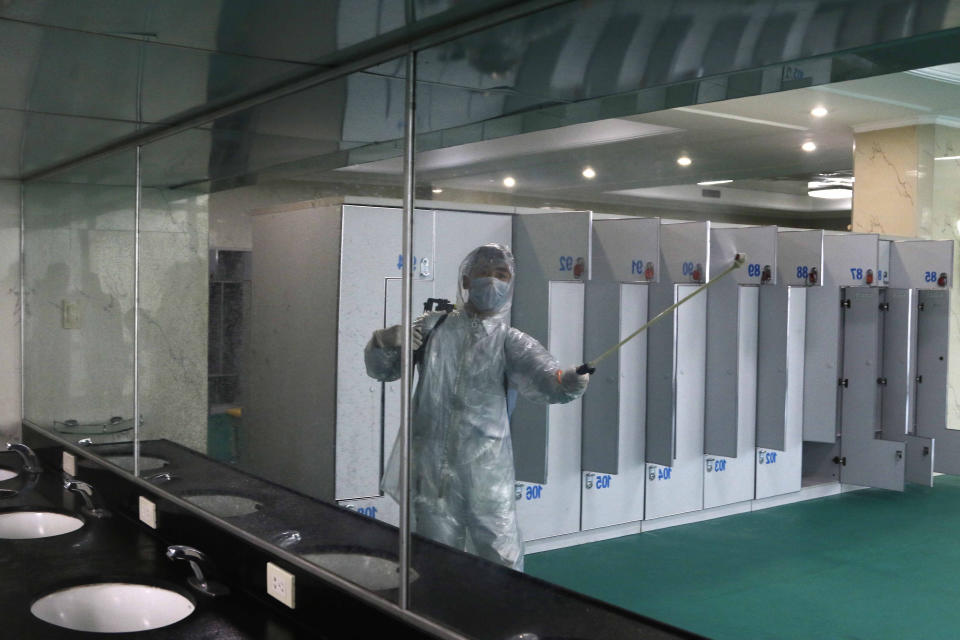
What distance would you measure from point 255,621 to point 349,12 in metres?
1.17

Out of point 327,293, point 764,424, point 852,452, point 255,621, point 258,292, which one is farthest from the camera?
point 852,452

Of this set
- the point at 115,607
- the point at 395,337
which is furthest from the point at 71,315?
the point at 395,337

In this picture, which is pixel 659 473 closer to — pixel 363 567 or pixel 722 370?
pixel 722 370

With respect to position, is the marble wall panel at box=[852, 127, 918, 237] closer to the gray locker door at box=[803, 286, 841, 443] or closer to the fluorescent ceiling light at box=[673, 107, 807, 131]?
the gray locker door at box=[803, 286, 841, 443]

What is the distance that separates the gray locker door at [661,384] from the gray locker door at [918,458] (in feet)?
7.47

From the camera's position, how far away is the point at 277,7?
49.4 inches

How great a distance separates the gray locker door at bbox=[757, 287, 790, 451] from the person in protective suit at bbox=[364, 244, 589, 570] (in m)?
→ 3.26

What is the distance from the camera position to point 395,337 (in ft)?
5.30

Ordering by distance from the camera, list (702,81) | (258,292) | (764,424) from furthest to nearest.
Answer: (764,424) → (258,292) → (702,81)

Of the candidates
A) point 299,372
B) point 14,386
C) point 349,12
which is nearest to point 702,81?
point 349,12

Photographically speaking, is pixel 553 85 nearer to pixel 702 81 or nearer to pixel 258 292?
pixel 702 81

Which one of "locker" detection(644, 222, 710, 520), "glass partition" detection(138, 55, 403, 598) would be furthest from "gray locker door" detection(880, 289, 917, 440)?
"glass partition" detection(138, 55, 403, 598)

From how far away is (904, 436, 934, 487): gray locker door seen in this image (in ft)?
19.0

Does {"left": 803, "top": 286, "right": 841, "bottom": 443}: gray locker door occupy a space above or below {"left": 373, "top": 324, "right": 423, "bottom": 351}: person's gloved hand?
below
